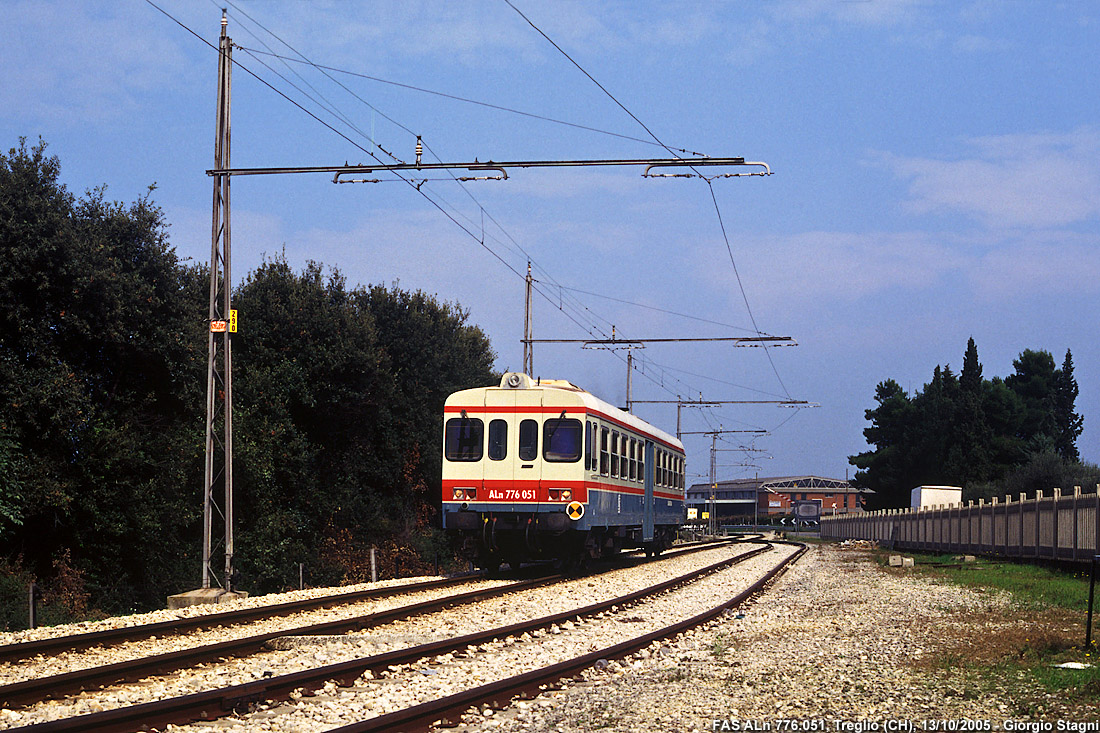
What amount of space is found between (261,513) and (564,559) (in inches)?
409

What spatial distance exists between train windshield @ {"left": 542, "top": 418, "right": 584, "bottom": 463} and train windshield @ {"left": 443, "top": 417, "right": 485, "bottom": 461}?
1291 mm

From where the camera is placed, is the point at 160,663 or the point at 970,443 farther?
the point at 970,443

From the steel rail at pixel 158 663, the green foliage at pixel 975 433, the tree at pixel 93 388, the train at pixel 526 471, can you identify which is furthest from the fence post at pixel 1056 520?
the green foliage at pixel 975 433

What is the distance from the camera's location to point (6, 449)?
21219 millimetres

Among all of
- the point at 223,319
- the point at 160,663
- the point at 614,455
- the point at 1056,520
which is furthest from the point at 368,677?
the point at 1056,520

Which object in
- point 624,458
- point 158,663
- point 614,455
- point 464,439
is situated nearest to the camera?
point 158,663

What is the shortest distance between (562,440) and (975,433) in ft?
223

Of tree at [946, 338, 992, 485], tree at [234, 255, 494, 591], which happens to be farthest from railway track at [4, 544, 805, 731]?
tree at [946, 338, 992, 485]

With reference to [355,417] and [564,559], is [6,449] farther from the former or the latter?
[355,417]

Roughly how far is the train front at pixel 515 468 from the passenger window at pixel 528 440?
0.02m

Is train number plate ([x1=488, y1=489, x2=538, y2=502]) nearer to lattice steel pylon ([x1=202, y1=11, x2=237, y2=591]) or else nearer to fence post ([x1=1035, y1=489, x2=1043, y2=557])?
lattice steel pylon ([x1=202, y1=11, x2=237, y2=591])

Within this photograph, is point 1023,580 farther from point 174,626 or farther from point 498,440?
point 174,626

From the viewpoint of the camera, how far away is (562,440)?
822 inches

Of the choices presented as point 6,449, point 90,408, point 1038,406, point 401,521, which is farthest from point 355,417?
point 1038,406
